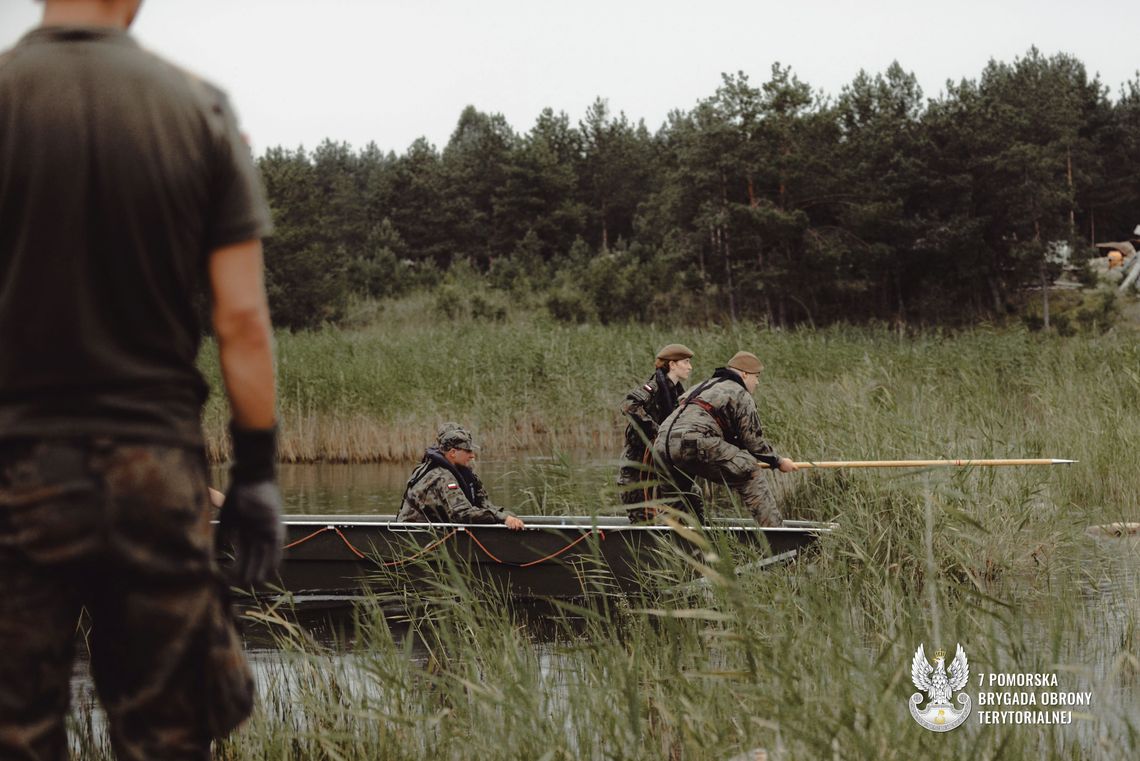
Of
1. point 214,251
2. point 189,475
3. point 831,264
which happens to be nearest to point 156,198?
point 214,251

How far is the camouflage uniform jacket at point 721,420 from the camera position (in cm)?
802

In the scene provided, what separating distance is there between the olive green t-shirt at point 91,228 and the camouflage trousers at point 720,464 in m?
6.26

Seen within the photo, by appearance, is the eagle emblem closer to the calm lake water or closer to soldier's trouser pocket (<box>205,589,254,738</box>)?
the calm lake water

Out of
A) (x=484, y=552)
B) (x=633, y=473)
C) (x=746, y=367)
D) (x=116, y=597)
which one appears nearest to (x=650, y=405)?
(x=633, y=473)

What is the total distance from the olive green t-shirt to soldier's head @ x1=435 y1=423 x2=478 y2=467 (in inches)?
237

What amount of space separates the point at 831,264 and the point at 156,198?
127ft

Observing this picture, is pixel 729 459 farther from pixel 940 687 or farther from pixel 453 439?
Answer: pixel 940 687

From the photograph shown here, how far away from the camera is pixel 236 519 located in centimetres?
194

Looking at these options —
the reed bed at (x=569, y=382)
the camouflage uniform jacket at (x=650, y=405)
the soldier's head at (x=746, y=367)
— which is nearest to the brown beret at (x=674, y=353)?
the camouflage uniform jacket at (x=650, y=405)

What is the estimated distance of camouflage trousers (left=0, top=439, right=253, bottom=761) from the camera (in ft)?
5.74

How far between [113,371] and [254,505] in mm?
317

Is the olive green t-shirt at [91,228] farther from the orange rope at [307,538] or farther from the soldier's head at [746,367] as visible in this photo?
the soldier's head at [746,367]

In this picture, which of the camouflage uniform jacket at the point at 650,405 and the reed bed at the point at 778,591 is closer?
the reed bed at the point at 778,591

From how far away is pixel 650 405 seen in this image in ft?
29.3
